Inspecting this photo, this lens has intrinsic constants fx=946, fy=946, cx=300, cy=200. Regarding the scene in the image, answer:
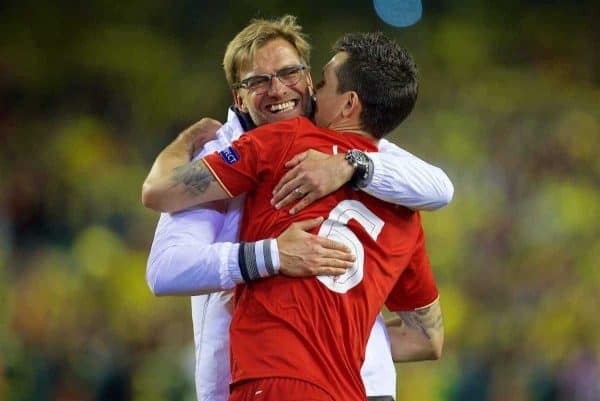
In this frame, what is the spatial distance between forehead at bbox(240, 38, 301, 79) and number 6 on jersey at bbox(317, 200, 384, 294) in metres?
0.44

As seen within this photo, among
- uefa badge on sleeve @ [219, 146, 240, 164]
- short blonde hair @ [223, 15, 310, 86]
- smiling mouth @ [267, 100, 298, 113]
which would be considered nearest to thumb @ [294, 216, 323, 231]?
uefa badge on sleeve @ [219, 146, 240, 164]

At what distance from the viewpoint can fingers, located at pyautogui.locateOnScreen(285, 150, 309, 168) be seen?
62.5 inches

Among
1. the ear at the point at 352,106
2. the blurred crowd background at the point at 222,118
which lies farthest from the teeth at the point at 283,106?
the blurred crowd background at the point at 222,118

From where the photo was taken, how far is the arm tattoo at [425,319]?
1941mm

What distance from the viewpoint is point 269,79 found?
6.31 ft

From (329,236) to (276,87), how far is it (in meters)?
0.45

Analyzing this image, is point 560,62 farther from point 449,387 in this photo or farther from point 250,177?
point 250,177

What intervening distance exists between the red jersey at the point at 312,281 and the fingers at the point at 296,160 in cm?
1

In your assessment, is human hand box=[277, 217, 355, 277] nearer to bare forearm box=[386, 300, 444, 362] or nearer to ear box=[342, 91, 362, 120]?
ear box=[342, 91, 362, 120]

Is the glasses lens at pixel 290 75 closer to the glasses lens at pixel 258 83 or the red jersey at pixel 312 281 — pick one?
the glasses lens at pixel 258 83

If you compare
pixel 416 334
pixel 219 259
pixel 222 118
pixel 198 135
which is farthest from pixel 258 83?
pixel 222 118

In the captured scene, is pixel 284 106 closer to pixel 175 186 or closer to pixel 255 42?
pixel 255 42

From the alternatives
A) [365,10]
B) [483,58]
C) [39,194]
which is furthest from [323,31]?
[39,194]

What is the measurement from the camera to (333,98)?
1.74 metres
